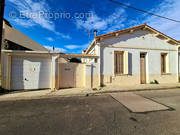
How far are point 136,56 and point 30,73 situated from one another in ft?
31.6

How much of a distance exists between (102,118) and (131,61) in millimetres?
6793

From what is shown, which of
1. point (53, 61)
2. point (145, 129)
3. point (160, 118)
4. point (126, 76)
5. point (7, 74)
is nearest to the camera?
point (145, 129)

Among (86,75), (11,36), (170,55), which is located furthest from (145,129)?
(11,36)

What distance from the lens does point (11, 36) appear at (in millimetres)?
8016

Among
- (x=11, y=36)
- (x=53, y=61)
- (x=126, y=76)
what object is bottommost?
(x=126, y=76)

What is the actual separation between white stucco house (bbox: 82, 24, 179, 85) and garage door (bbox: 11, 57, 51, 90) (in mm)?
4362

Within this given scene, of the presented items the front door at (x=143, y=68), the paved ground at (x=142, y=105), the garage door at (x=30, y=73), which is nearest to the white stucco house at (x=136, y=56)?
the front door at (x=143, y=68)

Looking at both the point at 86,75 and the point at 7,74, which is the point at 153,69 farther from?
the point at 7,74

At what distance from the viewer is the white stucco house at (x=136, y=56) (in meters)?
7.54

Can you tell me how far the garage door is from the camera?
6273mm

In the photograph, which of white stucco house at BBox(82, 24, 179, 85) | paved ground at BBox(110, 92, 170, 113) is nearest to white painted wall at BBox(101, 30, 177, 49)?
white stucco house at BBox(82, 24, 179, 85)

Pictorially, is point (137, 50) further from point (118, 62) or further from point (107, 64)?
point (107, 64)

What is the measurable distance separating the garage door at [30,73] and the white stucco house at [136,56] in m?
4.36

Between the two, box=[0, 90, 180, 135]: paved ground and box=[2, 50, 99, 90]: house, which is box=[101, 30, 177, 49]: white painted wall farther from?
box=[0, 90, 180, 135]: paved ground
